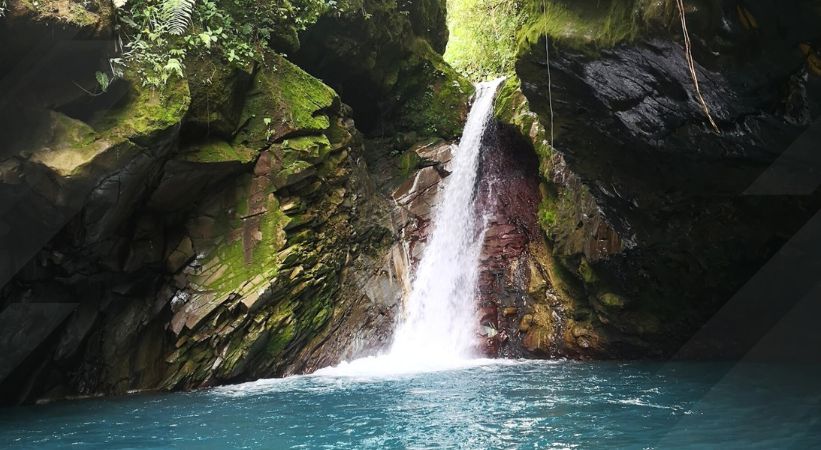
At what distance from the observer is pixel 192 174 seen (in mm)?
9984

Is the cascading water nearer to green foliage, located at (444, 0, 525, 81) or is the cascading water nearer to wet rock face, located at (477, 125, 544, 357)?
wet rock face, located at (477, 125, 544, 357)

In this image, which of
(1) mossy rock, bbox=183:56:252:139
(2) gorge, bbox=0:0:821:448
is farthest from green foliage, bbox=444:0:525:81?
(1) mossy rock, bbox=183:56:252:139

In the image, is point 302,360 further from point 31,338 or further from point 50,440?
point 50,440

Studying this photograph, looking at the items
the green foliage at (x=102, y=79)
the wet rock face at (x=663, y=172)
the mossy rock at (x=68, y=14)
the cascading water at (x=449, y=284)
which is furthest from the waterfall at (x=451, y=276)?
the mossy rock at (x=68, y=14)

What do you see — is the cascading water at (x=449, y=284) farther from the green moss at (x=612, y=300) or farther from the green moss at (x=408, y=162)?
the green moss at (x=612, y=300)

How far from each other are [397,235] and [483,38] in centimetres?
730

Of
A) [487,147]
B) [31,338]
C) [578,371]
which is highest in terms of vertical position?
[487,147]

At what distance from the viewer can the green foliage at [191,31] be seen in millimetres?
9078

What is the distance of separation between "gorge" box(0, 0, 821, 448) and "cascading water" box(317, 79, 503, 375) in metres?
0.07

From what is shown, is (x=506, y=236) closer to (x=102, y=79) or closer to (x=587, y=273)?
(x=587, y=273)

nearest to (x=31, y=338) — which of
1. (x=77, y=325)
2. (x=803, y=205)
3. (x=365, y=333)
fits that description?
(x=77, y=325)

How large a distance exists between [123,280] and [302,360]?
3681 millimetres

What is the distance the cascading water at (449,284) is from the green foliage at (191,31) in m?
5.66

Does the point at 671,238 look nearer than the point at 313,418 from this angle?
No
